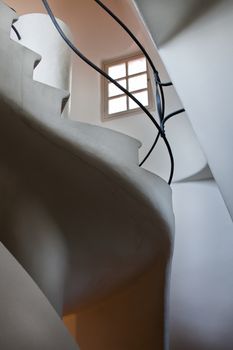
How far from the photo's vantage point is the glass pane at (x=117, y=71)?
192 inches

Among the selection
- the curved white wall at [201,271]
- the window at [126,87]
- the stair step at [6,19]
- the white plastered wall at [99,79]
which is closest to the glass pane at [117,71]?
the window at [126,87]

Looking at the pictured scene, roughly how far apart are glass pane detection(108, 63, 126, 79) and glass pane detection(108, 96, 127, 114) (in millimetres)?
283

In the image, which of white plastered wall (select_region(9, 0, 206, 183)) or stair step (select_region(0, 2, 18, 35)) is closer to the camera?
stair step (select_region(0, 2, 18, 35))

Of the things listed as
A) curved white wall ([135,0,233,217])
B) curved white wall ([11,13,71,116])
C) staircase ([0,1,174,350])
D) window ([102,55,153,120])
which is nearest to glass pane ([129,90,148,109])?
window ([102,55,153,120])

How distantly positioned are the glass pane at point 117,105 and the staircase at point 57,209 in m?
2.14

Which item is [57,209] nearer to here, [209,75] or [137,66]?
[209,75]

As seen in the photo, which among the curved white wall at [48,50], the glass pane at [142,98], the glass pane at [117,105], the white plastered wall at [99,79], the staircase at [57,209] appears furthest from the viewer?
the glass pane at [117,105]

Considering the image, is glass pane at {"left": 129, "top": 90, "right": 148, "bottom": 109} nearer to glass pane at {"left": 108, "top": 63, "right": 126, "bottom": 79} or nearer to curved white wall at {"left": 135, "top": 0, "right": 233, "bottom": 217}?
glass pane at {"left": 108, "top": 63, "right": 126, "bottom": 79}

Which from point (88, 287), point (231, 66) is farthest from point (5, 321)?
point (231, 66)

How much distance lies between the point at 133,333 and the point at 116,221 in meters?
1.05

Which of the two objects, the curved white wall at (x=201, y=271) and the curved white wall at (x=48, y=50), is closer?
the curved white wall at (x=48, y=50)

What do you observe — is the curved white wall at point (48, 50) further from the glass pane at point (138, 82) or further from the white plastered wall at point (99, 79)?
the glass pane at point (138, 82)

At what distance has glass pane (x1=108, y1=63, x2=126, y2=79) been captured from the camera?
16.0ft

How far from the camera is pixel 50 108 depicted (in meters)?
2.13
